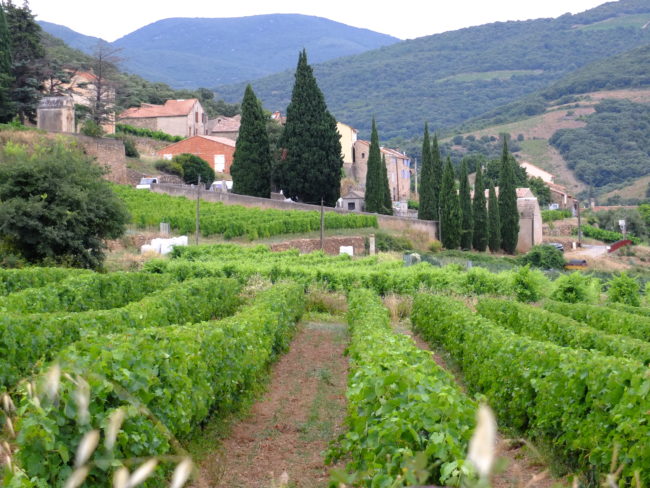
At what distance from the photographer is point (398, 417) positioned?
262 inches

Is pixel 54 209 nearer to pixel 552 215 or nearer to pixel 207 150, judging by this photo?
pixel 207 150

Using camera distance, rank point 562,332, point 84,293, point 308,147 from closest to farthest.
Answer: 1. point 562,332
2. point 84,293
3. point 308,147

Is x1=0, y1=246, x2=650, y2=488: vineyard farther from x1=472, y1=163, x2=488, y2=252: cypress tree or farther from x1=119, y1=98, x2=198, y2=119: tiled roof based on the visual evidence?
x1=119, y1=98, x2=198, y2=119: tiled roof

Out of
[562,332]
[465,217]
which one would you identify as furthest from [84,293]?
[465,217]

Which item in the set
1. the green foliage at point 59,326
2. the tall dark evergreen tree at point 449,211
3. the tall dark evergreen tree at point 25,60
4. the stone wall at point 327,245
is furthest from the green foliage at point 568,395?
the tall dark evergreen tree at point 25,60

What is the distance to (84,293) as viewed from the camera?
800 inches

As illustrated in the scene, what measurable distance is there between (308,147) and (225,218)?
1338cm

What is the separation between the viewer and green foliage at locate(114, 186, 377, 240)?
49219 millimetres

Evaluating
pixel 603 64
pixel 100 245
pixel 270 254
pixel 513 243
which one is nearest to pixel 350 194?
pixel 513 243

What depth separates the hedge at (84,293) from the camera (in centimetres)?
1683

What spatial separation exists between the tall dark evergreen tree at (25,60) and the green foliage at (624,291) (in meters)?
44.1

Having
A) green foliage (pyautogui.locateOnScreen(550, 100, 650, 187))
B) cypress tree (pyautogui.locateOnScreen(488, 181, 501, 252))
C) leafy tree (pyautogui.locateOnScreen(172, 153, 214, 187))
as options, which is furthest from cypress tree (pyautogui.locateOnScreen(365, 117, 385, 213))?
green foliage (pyautogui.locateOnScreen(550, 100, 650, 187))

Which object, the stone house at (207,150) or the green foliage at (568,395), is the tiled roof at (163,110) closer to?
the stone house at (207,150)

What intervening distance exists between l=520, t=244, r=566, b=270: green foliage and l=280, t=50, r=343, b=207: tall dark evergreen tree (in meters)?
15.7
